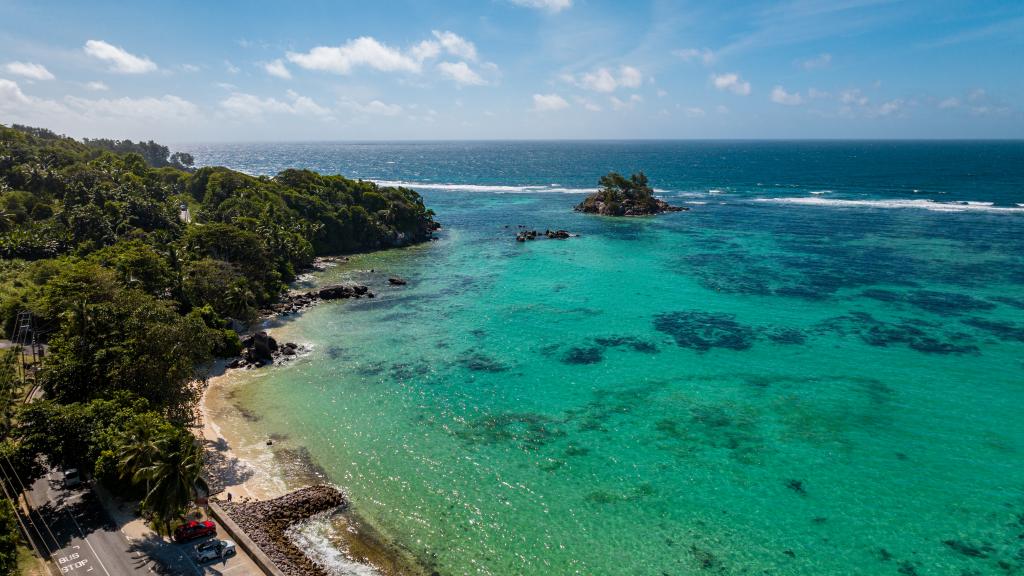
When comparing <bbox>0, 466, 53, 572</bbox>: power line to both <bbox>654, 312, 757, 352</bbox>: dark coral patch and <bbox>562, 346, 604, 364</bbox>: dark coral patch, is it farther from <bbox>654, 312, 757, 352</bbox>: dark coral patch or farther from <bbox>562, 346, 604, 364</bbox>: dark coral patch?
<bbox>654, 312, 757, 352</bbox>: dark coral patch

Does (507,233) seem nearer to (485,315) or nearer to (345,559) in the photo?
(485,315)

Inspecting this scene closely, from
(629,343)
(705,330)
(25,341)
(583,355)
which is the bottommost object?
(583,355)

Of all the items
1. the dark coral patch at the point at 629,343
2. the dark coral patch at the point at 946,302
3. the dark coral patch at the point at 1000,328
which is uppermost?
A: the dark coral patch at the point at 946,302

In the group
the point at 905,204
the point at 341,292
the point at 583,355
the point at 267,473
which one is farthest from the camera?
the point at 905,204

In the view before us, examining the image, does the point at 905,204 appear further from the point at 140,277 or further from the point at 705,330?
the point at 140,277

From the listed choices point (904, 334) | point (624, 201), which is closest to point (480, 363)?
point (904, 334)

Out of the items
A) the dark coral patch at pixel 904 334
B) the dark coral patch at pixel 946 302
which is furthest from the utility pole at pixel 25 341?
the dark coral patch at pixel 946 302

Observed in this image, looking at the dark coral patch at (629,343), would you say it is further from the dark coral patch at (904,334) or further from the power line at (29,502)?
the power line at (29,502)
